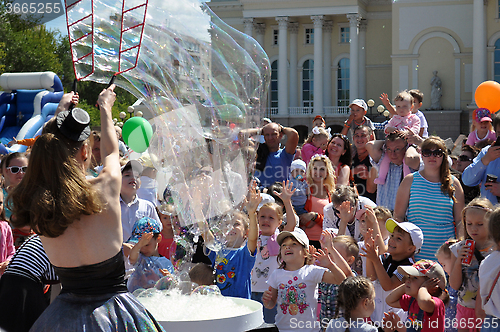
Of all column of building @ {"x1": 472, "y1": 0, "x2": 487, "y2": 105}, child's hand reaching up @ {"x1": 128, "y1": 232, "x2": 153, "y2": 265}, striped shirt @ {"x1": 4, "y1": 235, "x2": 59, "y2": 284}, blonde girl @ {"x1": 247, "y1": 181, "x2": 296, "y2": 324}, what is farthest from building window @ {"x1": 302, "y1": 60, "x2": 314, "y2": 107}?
striped shirt @ {"x1": 4, "y1": 235, "x2": 59, "y2": 284}

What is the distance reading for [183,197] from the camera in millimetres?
3670

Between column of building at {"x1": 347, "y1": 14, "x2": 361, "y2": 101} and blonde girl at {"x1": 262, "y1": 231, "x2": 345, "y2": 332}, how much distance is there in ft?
125

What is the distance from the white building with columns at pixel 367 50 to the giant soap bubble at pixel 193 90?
33014mm

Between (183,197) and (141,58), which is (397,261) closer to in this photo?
(183,197)

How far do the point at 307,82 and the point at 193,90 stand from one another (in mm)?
41008

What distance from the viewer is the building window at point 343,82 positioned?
42.8 m

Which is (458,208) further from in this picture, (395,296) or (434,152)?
(395,296)

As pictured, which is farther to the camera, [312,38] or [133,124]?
[312,38]

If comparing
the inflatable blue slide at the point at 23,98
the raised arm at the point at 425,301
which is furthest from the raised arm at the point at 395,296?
the inflatable blue slide at the point at 23,98

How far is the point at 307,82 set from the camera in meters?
44.0

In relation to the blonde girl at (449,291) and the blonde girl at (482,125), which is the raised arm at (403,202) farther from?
the blonde girl at (482,125)

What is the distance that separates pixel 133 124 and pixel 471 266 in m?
4.81

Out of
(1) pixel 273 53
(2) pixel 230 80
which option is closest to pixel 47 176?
(2) pixel 230 80

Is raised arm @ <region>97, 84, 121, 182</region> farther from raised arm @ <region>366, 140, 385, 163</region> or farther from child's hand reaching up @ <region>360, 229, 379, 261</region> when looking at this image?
raised arm @ <region>366, 140, 385, 163</region>
